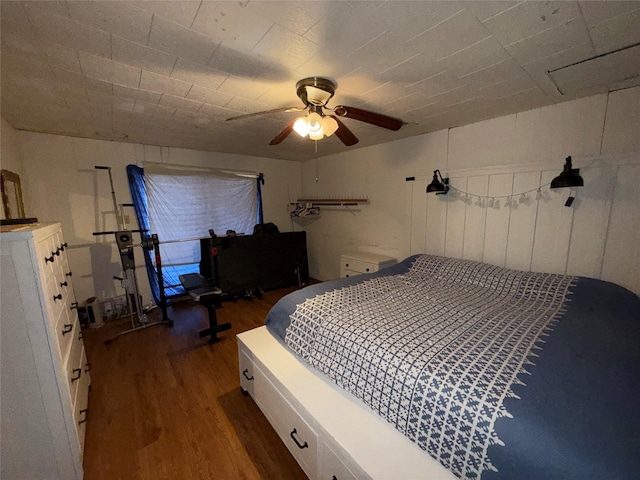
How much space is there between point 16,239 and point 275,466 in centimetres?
168

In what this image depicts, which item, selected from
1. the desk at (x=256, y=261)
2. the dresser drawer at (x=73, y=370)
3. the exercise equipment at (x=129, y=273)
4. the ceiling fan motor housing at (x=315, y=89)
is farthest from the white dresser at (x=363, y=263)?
the dresser drawer at (x=73, y=370)

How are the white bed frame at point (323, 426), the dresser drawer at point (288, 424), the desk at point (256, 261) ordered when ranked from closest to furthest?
the white bed frame at point (323, 426) < the dresser drawer at point (288, 424) < the desk at point (256, 261)

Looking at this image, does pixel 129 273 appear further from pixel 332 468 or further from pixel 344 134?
pixel 332 468

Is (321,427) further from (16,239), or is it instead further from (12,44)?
(12,44)

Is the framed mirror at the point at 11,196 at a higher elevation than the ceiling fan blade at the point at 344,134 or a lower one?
lower

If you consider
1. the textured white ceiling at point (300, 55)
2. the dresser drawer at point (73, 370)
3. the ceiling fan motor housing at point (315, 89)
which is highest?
the textured white ceiling at point (300, 55)

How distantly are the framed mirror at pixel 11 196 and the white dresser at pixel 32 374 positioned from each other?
1.21m

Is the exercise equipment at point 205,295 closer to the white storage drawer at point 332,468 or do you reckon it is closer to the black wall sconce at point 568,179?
the white storage drawer at point 332,468

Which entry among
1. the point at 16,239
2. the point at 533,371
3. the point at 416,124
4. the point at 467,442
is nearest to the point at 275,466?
the point at 467,442

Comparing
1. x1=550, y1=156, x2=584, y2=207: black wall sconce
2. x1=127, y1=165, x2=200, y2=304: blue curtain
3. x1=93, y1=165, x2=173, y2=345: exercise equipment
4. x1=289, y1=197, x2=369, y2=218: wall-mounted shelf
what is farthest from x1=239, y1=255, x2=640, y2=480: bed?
x1=127, y1=165, x2=200, y2=304: blue curtain

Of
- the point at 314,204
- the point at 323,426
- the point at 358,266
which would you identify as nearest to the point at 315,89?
the point at 323,426

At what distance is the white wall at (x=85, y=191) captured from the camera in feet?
9.03

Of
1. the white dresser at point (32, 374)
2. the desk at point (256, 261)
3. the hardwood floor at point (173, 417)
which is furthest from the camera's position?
the desk at point (256, 261)

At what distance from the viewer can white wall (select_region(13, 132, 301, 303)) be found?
9.03ft
